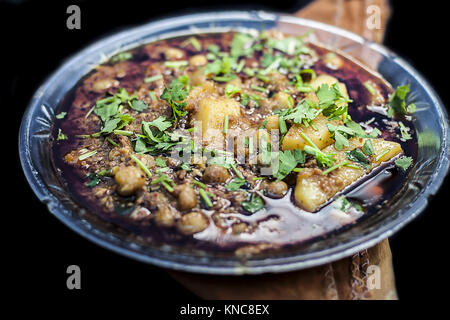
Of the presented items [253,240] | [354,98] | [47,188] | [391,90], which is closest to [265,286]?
[253,240]

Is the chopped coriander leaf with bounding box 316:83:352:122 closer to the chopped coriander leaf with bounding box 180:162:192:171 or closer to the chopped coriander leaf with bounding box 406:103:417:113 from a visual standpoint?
the chopped coriander leaf with bounding box 406:103:417:113

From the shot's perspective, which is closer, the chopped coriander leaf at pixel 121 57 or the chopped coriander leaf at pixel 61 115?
the chopped coriander leaf at pixel 61 115

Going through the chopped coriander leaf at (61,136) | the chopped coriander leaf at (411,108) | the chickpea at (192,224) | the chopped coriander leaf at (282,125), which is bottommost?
the chickpea at (192,224)

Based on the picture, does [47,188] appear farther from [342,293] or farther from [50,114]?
[342,293]

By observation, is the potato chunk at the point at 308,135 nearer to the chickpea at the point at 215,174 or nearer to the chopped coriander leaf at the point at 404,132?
the chickpea at the point at 215,174

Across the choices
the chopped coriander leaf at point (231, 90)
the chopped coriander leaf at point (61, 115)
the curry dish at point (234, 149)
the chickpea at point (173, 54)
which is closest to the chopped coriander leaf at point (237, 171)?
the curry dish at point (234, 149)

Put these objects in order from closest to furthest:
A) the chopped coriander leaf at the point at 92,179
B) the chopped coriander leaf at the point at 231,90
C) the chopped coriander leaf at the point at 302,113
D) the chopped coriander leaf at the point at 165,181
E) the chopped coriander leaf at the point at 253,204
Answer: the chopped coriander leaf at the point at 253,204 → the chopped coriander leaf at the point at 165,181 → the chopped coriander leaf at the point at 92,179 → the chopped coriander leaf at the point at 302,113 → the chopped coriander leaf at the point at 231,90

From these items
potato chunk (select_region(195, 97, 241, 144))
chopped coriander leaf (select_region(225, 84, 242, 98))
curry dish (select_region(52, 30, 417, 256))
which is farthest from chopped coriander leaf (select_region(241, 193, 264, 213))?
chopped coriander leaf (select_region(225, 84, 242, 98))
